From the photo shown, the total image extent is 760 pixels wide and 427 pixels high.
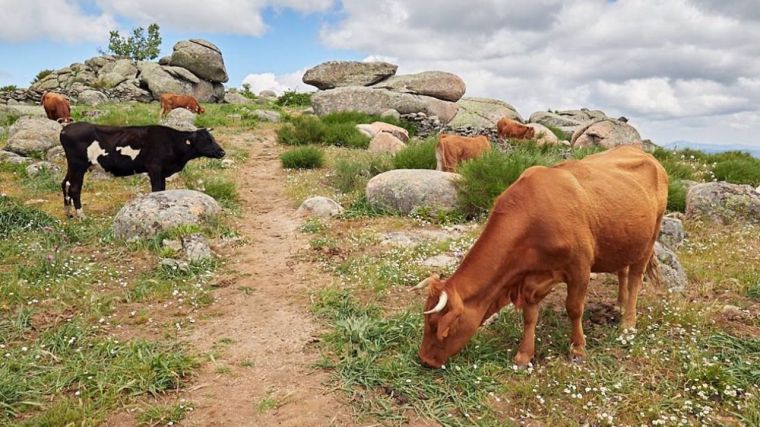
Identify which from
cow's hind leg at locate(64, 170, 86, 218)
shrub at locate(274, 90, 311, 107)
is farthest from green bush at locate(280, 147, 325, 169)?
shrub at locate(274, 90, 311, 107)

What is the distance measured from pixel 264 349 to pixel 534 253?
9.27 feet

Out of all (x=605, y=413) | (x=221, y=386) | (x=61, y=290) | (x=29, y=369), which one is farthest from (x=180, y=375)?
(x=605, y=413)

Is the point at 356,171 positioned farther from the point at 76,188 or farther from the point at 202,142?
Result: the point at 76,188

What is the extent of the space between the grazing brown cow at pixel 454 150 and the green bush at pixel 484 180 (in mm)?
1806

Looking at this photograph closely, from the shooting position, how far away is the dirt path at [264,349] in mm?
4234

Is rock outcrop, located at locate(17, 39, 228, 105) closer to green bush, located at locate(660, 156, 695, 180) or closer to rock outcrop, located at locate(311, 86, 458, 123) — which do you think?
rock outcrop, located at locate(311, 86, 458, 123)

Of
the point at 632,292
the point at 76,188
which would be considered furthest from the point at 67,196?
the point at 632,292

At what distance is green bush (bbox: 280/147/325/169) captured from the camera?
589 inches

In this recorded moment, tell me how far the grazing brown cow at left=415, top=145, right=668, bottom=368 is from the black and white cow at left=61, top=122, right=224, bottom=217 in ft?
25.3

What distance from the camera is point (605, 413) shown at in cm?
412

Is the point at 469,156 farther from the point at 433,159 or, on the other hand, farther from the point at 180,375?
the point at 180,375

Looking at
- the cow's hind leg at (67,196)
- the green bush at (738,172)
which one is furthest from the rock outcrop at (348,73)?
the cow's hind leg at (67,196)

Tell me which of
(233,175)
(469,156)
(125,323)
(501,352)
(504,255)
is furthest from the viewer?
(233,175)

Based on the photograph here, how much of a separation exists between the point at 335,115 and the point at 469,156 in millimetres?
10709
